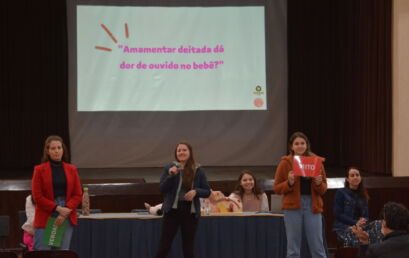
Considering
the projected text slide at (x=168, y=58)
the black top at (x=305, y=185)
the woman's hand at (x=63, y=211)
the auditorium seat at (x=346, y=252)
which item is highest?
the projected text slide at (x=168, y=58)

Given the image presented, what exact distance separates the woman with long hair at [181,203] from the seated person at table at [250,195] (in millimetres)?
1008

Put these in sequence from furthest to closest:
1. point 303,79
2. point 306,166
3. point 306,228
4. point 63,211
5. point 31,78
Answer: point 303,79 < point 31,78 < point 306,228 < point 306,166 < point 63,211

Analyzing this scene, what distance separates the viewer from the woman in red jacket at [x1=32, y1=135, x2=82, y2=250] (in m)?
4.72

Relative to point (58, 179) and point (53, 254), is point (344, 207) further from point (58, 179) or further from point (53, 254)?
point (53, 254)

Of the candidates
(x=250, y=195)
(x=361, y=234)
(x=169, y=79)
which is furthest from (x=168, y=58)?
(x=361, y=234)

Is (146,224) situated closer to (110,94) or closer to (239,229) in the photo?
(239,229)

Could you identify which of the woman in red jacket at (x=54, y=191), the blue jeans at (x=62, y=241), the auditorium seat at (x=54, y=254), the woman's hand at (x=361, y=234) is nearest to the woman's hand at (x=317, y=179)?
the woman's hand at (x=361, y=234)

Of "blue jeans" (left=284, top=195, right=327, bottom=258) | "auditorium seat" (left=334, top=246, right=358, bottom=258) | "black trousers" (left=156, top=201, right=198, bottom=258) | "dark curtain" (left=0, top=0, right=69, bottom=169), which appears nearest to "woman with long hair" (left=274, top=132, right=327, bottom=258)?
"blue jeans" (left=284, top=195, right=327, bottom=258)

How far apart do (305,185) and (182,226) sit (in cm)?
112

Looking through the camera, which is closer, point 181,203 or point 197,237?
point 181,203

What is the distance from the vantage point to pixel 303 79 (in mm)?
10820

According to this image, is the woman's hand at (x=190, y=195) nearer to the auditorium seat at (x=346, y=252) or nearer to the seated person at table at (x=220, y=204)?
the seated person at table at (x=220, y=204)

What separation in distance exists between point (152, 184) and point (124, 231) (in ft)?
6.04

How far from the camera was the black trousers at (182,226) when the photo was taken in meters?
5.24
